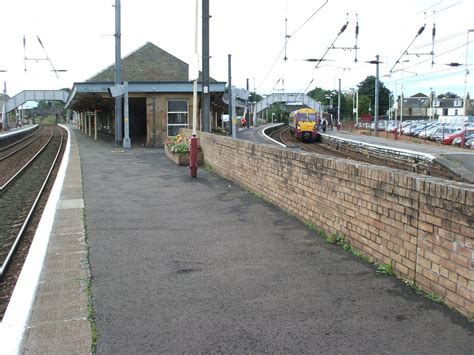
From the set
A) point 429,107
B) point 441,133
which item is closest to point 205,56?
point 441,133

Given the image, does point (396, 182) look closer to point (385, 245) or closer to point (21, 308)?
point (385, 245)

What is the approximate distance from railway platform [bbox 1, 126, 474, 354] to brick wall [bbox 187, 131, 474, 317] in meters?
0.22

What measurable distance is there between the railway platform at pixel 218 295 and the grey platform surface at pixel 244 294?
0.04ft

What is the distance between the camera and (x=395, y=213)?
5.87m

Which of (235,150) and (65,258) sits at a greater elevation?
(235,150)

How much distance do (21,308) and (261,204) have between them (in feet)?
19.7

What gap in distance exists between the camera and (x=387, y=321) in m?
4.56

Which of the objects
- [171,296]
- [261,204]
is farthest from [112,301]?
[261,204]

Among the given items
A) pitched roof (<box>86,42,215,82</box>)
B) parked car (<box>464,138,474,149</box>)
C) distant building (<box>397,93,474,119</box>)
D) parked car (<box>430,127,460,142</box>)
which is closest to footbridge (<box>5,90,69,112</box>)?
pitched roof (<box>86,42,215,82</box>)

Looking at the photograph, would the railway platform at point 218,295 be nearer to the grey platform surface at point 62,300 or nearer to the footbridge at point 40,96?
the grey platform surface at point 62,300

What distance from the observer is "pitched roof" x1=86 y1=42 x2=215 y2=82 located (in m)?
45.9

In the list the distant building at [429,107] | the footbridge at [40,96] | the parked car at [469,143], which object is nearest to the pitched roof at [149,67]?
the footbridge at [40,96]

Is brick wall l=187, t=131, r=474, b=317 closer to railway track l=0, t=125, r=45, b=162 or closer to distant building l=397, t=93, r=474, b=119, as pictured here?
railway track l=0, t=125, r=45, b=162

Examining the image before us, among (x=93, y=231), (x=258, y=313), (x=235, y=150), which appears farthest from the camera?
(x=235, y=150)
